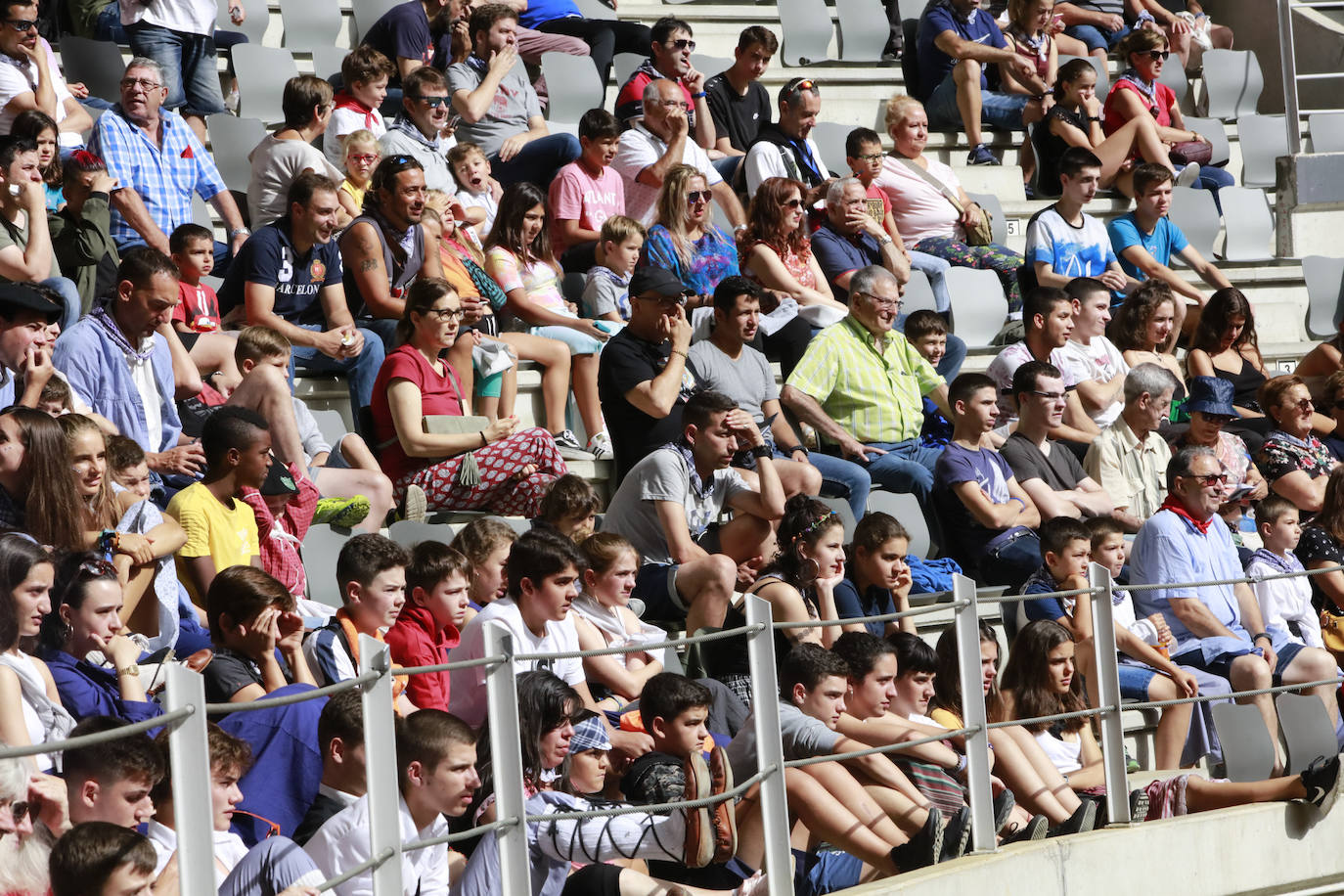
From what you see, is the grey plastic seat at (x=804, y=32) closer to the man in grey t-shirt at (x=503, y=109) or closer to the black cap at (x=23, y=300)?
the man in grey t-shirt at (x=503, y=109)

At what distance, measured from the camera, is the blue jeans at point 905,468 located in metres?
6.88

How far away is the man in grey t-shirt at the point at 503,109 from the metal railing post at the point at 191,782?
18.7 ft

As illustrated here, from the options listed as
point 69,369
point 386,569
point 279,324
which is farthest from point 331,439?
point 386,569

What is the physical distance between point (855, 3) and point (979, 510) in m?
4.59

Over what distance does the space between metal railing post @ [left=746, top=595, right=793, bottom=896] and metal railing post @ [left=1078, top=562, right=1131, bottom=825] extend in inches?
57.1

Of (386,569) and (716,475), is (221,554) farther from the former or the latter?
(716,475)

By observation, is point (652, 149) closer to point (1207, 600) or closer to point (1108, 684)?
point (1207, 600)

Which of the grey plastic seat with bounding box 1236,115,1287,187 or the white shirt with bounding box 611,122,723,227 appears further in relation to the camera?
the grey plastic seat with bounding box 1236,115,1287,187

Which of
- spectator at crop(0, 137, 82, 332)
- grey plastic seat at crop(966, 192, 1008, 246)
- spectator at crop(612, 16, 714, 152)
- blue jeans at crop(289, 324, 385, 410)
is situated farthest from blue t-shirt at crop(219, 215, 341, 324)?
grey plastic seat at crop(966, 192, 1008, 246)

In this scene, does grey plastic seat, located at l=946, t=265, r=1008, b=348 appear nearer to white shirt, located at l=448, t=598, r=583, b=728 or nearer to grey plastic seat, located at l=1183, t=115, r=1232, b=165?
grey plastic seat, located at l=1183, t=115, r=1232, b=165

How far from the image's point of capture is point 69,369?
5.38 metres

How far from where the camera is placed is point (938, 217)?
28.6 feet

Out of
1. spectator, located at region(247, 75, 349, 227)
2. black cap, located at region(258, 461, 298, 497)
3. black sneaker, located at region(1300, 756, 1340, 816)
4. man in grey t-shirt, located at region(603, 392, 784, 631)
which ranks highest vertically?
spectator, located at region(247, 75, 349, 227)

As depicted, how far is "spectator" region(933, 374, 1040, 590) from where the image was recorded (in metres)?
6.58
